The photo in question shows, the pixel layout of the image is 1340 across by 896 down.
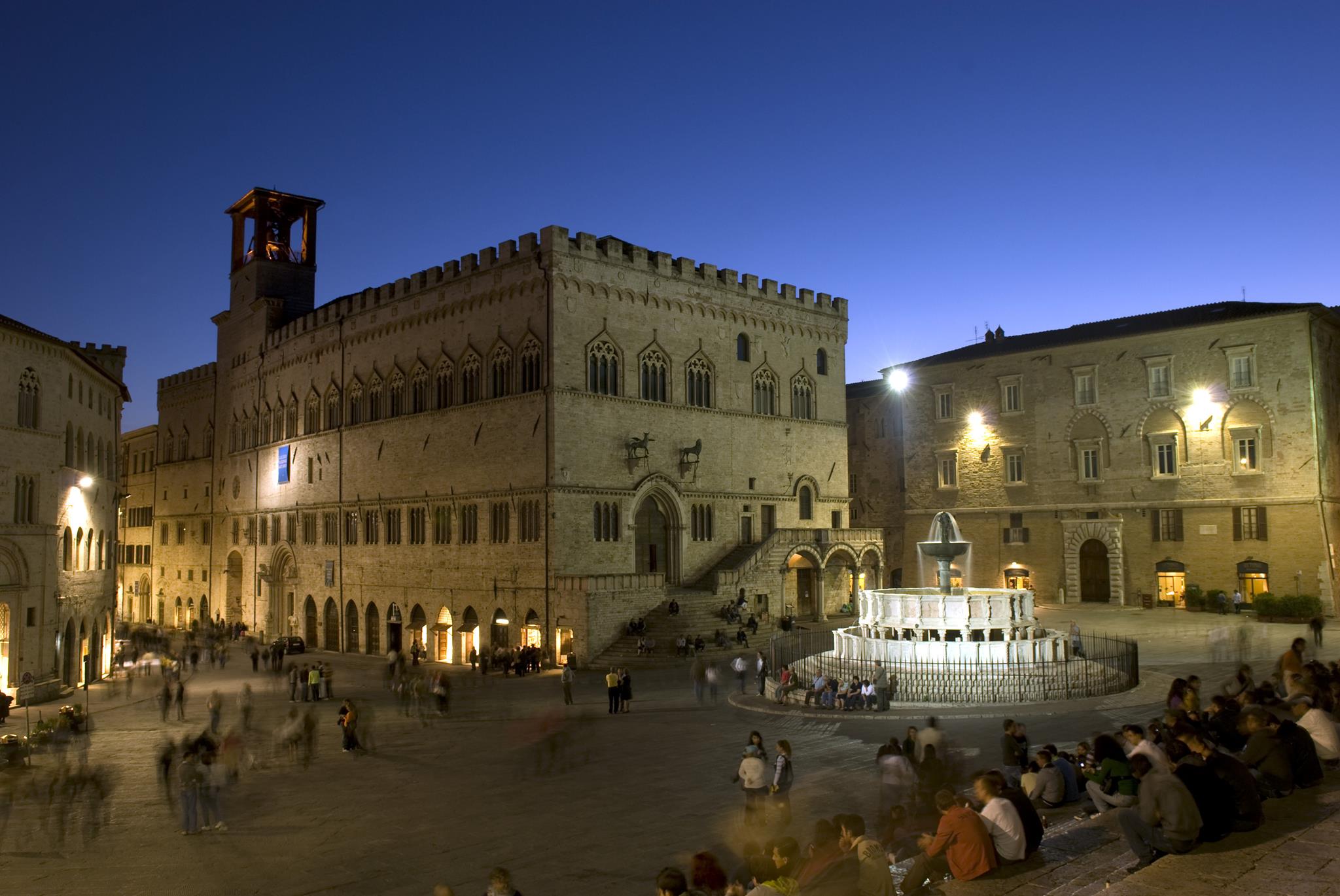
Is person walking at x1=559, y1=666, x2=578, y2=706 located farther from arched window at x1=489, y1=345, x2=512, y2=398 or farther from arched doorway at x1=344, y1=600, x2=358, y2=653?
arched doorway at x1=344, y1=600, x2=358, y2=653

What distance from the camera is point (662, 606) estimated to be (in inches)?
1518

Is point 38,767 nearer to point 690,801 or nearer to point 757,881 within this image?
point 690,801

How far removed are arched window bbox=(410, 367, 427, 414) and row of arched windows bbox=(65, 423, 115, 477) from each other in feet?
39.3

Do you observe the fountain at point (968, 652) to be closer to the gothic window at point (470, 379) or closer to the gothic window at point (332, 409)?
the gothic window at point (470, 379)

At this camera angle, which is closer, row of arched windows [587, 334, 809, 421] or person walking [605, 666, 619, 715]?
person walking [605, 666, 619, 715]

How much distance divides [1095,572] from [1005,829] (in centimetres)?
4185

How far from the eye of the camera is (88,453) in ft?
125

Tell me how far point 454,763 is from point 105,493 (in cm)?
2723

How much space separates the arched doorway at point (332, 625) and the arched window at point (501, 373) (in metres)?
15.5

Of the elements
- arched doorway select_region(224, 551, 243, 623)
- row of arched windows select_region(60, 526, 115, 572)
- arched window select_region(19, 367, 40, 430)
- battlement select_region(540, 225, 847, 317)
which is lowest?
arched doorway select_region(224, 551, 243, 623)

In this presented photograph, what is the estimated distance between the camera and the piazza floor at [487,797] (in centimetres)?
1305

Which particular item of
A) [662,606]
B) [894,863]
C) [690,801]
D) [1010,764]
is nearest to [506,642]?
[662,606]

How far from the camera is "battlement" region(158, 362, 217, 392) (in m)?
63.7

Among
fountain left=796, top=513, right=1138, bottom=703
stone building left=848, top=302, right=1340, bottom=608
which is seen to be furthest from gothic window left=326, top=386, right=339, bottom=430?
fountain left=796, top=513, right=1138, bottom=703
